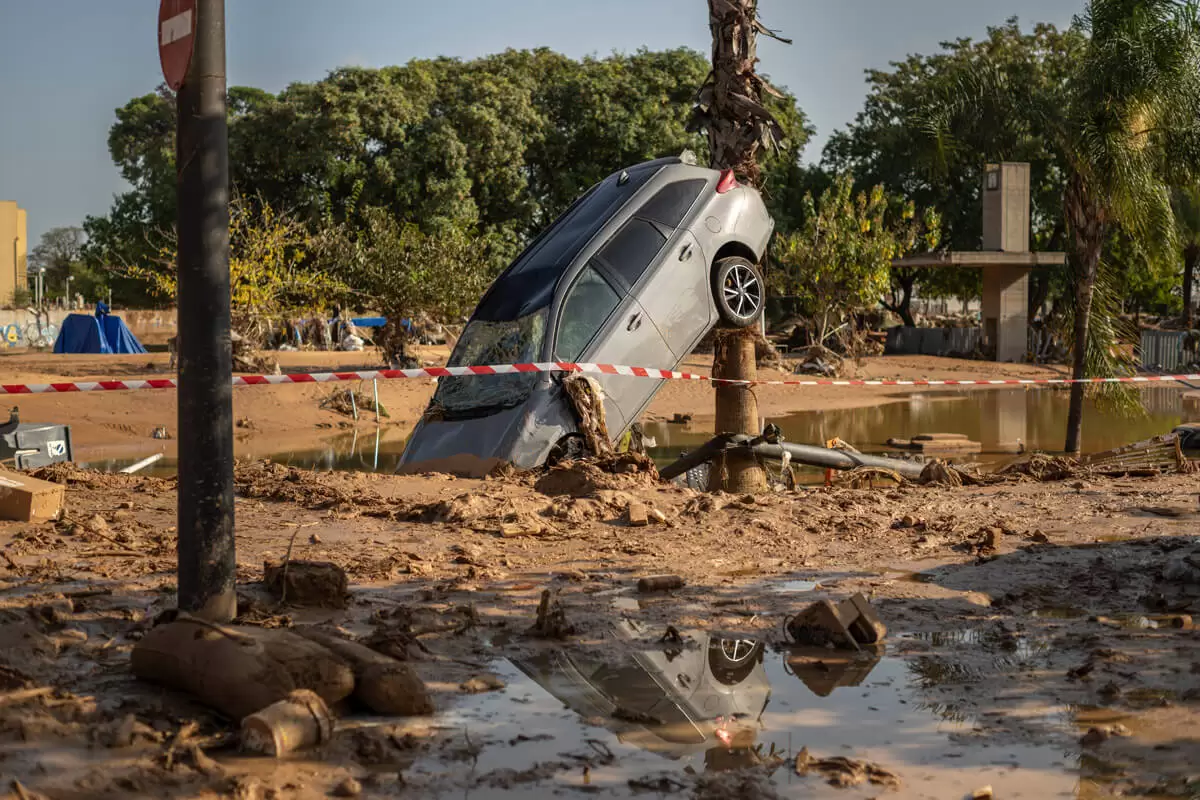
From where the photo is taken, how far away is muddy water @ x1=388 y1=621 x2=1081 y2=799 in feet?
12.4

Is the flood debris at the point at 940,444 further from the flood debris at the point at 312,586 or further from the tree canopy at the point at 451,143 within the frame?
the tree canopy at the point at 451,143

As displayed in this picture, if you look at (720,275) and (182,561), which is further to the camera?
(720,275)

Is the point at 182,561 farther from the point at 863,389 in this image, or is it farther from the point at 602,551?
the point at 863,389

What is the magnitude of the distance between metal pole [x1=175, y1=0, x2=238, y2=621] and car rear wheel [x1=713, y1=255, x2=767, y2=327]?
24.9 ft

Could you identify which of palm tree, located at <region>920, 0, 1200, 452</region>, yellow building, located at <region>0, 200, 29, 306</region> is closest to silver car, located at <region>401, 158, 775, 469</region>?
palm tree, located at <region>920, 0, 1200, 452</region>

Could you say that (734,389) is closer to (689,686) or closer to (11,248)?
(689,686)

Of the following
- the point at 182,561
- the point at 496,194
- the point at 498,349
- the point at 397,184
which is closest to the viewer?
the point at 182,561

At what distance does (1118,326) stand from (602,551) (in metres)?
12.7

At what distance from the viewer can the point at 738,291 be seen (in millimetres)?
12125

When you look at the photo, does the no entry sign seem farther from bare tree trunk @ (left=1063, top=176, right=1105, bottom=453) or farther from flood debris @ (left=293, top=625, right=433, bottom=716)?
bare tree trunk @ (left=1063, top=176, right=1105, bottom=453)

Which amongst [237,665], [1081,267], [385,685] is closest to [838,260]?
[1081,267]

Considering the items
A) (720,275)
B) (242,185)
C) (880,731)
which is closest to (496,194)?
(242,185)

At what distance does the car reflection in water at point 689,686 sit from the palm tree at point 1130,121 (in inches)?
482

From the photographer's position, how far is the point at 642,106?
40.6 metres
